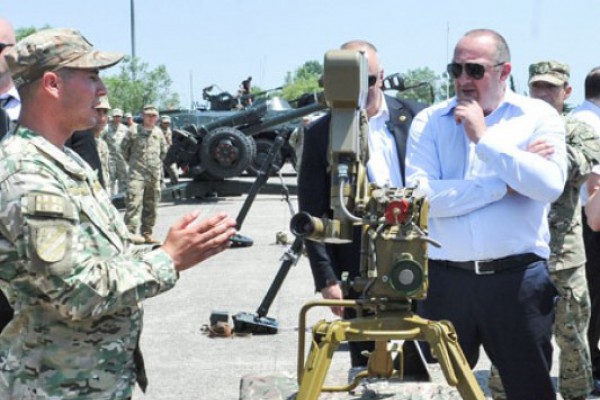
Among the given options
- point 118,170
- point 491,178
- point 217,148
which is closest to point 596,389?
point 491,178

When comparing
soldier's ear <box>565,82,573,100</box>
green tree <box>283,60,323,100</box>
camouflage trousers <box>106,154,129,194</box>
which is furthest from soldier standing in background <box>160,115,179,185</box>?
green tree <box>283,60,323,100</box>

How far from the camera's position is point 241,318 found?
7.24 meters

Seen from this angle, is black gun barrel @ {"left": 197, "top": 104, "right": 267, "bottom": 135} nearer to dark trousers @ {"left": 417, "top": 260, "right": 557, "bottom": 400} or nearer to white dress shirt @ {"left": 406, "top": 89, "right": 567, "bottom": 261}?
white dress shirt @ {"left": 406, "top": 89, "right": 567, "bottom": 261}

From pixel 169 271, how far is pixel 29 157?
1.56 ft

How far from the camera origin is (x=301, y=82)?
91312 mm

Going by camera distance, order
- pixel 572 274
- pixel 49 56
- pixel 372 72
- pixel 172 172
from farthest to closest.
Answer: pixel 172 172 < pixel 572 274 < pixel 372 72 < pixel 49 56

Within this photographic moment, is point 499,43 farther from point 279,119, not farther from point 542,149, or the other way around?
point 279,119

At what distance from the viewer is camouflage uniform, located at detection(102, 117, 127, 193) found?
674 inches

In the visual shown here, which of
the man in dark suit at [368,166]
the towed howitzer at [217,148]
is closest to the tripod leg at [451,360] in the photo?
the man in dark suit at [368,166]

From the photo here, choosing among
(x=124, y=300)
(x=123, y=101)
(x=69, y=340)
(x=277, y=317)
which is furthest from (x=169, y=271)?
(x=123, y=101)

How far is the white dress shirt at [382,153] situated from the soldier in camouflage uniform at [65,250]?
1627mm

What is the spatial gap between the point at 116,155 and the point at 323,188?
13.8 meters

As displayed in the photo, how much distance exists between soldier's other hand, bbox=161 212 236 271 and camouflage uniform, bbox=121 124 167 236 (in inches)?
442

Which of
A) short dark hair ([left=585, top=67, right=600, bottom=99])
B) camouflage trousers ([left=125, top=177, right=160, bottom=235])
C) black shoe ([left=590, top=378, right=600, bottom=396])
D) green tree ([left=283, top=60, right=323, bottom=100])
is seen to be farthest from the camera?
green tree ([left=283, top=60, right=323, bottom=100])
